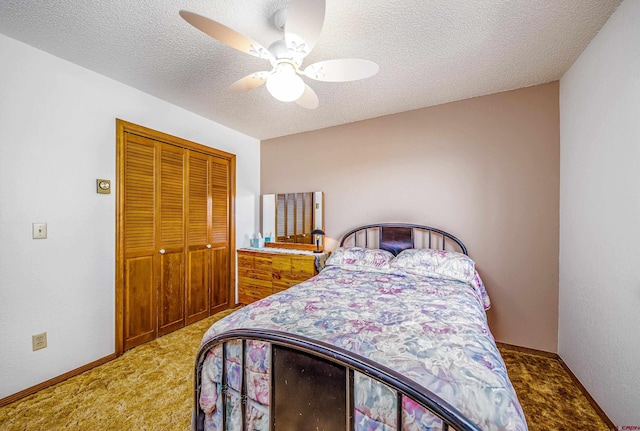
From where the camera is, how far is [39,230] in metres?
1.93

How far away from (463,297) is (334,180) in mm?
2082

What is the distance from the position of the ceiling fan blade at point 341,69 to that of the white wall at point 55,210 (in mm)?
1998

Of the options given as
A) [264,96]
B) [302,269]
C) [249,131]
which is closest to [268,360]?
[302,269]

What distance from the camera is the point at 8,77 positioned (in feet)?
5.89

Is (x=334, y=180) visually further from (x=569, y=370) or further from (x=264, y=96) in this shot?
(x=569, y=370)

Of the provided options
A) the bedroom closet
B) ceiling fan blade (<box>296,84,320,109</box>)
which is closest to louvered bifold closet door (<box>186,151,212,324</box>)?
the bedroom closet

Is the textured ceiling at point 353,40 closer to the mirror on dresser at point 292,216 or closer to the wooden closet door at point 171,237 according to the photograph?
the wooden closet door at point 171,237

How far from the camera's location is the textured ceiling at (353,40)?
1.52m

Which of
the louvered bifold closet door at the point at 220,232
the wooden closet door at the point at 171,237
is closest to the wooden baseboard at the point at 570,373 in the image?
the louvered bifold closet door at the point at 220,232

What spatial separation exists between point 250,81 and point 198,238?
210 cm

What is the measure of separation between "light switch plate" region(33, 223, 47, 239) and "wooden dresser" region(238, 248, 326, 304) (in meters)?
1.94

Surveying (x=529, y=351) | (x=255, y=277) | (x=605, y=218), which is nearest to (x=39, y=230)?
(x=255, y=277)

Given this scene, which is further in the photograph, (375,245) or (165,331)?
(375,245)

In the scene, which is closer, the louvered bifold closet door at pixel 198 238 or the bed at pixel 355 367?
the bed at pixel 355 367
